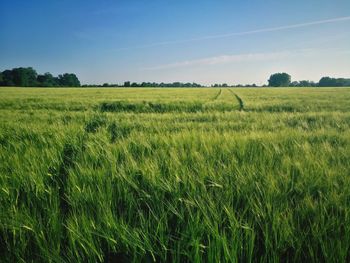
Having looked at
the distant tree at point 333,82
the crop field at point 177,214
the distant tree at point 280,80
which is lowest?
the crop field at point 177,214

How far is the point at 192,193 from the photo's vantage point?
1.50 meters

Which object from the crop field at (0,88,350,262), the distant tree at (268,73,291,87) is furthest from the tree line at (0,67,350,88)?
the crop field at (0,88,350,262)

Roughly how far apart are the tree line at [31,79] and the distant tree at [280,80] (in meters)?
105

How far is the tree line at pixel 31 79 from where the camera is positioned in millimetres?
87625

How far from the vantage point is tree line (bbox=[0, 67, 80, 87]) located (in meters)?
87.6

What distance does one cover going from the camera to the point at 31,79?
9769 cm

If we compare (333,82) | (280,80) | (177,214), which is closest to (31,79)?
(177,214)

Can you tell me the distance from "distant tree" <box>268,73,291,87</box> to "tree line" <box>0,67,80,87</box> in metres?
105

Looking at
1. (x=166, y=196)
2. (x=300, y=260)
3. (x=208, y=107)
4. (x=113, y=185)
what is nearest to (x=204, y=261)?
(x=300, y=260)

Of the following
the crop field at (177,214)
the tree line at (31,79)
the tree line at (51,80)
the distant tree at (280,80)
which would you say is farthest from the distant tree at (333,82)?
the crop field at (177,214)

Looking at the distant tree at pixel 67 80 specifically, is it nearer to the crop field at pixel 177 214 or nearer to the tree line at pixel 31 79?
the tree line at pixel 31 79

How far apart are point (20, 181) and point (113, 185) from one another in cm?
74

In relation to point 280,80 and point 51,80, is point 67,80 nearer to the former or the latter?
point 51,80

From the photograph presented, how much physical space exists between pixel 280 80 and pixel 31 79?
125 m
